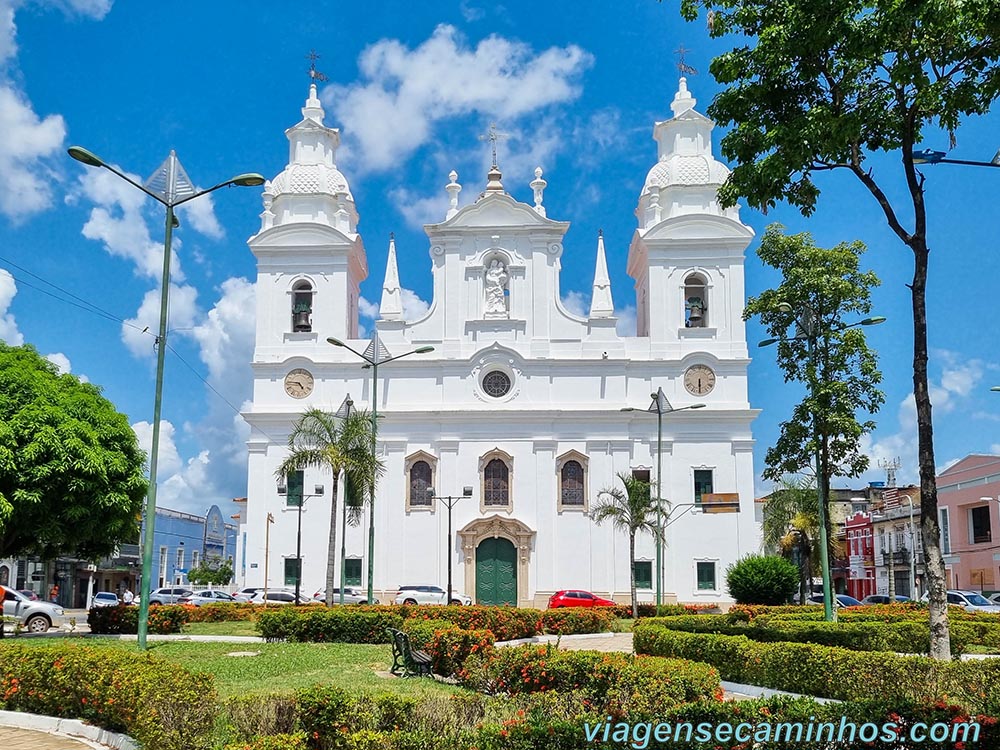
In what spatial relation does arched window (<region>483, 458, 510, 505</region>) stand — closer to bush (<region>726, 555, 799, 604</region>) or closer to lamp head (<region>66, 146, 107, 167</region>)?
bush (<region>726, 555, 799, 604</region>)

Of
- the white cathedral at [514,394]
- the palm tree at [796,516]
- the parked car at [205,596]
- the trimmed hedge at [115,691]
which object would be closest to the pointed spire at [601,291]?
the white cathedral at [514,394]

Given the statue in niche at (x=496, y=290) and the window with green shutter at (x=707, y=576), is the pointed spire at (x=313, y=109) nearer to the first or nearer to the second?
the statue in niche at (x=496, y=290)

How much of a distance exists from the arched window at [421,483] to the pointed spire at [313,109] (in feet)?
56.1

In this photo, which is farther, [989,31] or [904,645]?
[904,645]

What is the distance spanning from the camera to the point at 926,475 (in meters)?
14.7

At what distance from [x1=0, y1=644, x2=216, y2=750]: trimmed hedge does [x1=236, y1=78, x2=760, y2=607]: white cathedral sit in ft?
101

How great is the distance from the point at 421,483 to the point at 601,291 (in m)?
12.0

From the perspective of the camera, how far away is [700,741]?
8.26 m

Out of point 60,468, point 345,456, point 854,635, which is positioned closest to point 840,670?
point 854,635

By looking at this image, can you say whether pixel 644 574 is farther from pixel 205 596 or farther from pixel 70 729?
pixel 70 729

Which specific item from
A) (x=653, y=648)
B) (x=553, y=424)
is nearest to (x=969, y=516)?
(x=553, y=424)

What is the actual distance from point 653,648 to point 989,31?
439 inches

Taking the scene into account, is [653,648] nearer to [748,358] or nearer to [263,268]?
[748,358]

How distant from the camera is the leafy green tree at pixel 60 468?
22.1 metres
